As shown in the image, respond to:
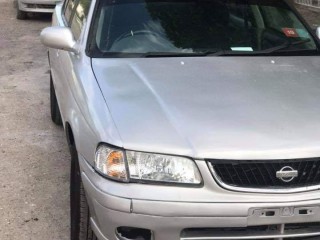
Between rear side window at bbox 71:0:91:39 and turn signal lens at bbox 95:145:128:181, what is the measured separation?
157 cm

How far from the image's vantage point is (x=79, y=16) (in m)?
4.52

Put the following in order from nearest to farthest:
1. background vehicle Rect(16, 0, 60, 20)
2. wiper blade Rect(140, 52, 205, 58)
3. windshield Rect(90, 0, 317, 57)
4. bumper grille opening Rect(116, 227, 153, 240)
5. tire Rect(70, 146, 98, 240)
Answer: bumper grille opening Rect(116, 227, 153, 240) → tire Rect(70, 146, 98, 240) → wiper blade Rect(140, 52, 205, 58) → windshield Rect(90, 0, 317, 57) → background vehicle Rect(16, 0, 60, 20)

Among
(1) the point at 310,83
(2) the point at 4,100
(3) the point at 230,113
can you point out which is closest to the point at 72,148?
(3) the point at 230,113

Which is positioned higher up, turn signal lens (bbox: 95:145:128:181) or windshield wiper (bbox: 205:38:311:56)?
windshield wiper (bbox: 205:38:311:56)

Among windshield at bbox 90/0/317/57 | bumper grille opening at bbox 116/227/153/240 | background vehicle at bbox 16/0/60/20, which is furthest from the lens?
background vehicle at bbox 16/0/60/20

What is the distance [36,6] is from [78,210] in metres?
9.30

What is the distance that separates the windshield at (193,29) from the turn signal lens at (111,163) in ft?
3.59

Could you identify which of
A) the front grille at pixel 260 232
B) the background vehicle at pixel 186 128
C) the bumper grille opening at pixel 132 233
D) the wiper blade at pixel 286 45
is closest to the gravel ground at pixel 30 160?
the background vehicle at pixel 186 128

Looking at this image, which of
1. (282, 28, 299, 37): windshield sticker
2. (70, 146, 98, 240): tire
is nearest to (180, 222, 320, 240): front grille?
(70, 146, 98, 240): tire

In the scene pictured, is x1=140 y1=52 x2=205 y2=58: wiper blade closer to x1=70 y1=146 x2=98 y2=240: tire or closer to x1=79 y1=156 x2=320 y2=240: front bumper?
x1=70 y1=146 x2=98 y2=240: tire

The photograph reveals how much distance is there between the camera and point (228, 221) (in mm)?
2623

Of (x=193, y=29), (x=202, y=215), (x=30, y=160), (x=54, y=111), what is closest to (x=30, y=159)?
(x=30, y=160)

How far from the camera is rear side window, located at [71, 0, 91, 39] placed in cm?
423

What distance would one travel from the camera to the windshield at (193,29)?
153 inches
